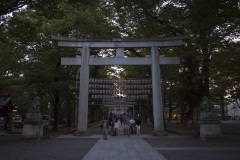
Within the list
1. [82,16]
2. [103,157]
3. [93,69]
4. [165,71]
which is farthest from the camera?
[93,69]

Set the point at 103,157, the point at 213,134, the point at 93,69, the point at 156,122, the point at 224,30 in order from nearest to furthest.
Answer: the point at 103,157 < the point at 213,134 < the point at 224,30 < the point at 156,122 < the point at 93,69

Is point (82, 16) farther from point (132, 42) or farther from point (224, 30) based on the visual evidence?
point (224, 30)

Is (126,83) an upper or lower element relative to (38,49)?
lower

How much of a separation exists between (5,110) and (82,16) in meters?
12.8

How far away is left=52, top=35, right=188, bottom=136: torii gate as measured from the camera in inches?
1010

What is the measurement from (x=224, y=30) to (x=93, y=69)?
24.6 metres

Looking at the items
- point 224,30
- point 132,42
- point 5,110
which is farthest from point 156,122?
point 5,110

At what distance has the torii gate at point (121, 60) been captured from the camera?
84.2 feet

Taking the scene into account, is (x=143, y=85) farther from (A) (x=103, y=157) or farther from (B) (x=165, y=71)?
(A) (x=103, y=157)

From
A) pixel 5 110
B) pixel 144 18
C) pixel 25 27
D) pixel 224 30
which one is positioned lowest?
pixel 5 110

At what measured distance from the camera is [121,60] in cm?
2600

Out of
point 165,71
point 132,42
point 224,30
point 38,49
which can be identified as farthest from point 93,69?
point 224,30

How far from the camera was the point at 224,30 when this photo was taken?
23.1 m

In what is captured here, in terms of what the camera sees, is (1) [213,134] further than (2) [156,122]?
No
